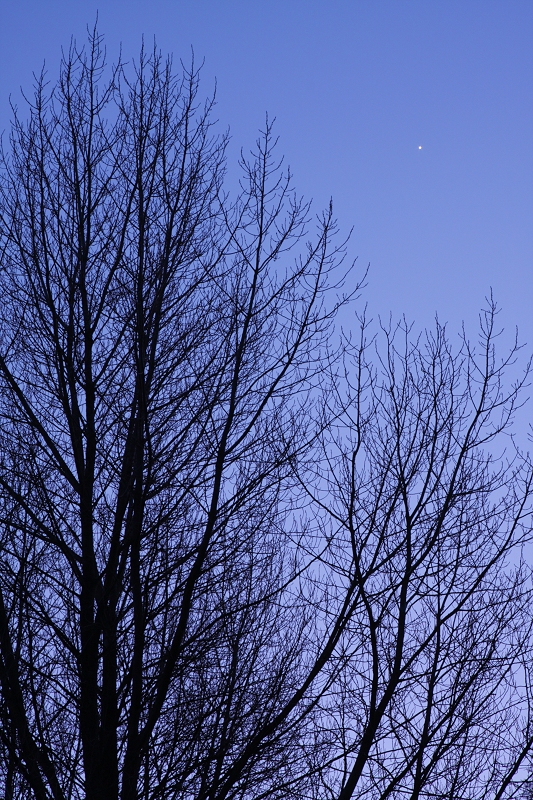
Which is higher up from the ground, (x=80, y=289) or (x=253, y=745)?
(x=80, y=289)

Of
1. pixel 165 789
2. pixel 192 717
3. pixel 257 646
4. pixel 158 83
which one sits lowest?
pixel 165 789

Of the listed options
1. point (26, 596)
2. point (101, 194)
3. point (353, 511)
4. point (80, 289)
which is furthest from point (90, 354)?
point (353, 511)

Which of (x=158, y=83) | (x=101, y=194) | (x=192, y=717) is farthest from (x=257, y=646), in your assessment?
(x=158, y=83)

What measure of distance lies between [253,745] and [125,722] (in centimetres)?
63

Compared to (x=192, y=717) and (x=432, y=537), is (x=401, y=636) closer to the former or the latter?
(x=432, y=537)

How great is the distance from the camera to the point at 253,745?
3.92 metres

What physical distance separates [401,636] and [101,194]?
3.20 metres

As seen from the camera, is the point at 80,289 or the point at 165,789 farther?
the point at 80,289

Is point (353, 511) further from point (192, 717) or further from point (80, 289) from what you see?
point (80, 289)

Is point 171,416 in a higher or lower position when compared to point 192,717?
higher

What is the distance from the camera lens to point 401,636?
13.4 ft

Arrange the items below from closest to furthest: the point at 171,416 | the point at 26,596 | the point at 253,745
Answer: the point at 253,745 < the point at 26,596 < the point at 171,416

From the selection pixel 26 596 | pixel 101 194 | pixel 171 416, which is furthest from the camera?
pixel 101 194

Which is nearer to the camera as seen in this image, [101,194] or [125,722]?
[125,722]
